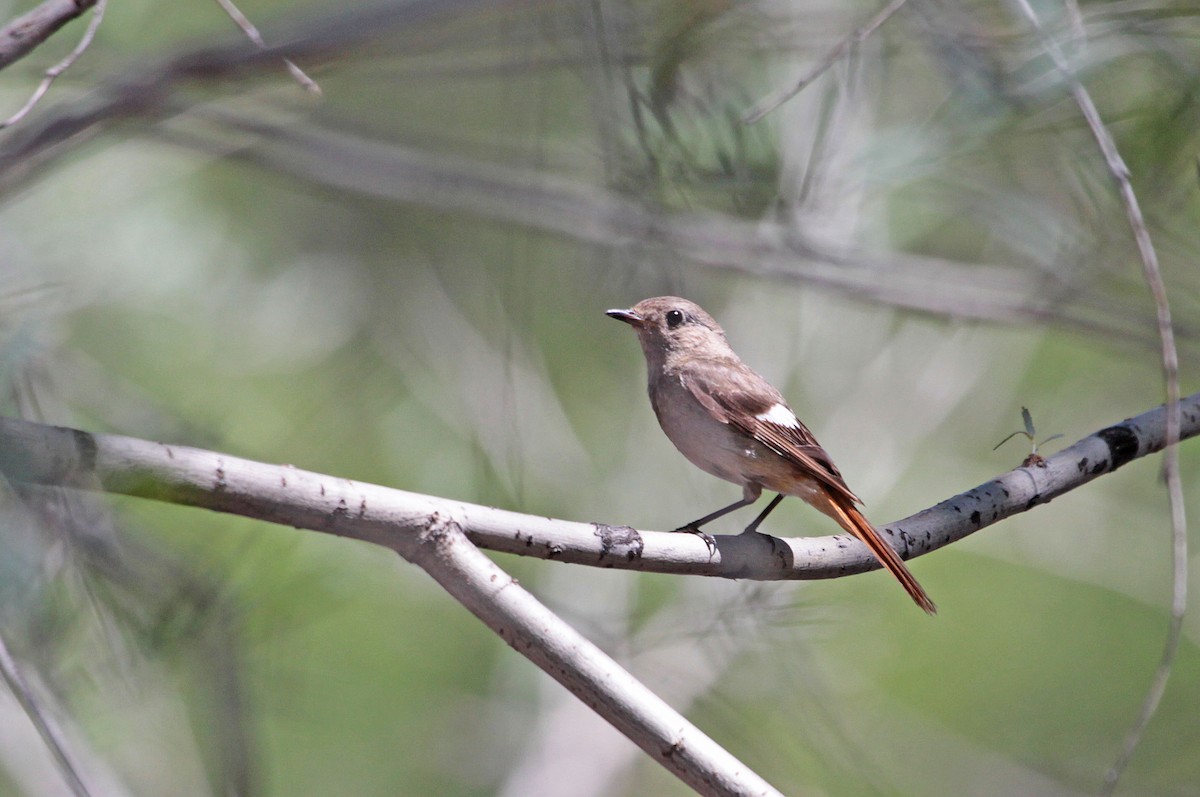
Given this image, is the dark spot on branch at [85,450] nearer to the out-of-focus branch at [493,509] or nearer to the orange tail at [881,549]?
the out-of-focus branch at [493,509]

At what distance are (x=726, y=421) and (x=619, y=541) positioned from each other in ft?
4.09

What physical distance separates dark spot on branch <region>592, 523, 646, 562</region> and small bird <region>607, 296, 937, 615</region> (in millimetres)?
849

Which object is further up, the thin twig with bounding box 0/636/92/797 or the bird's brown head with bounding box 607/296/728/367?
the bird's brown head with bounding box 607/296/728/367

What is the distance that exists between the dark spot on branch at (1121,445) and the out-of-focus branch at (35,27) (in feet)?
7.84

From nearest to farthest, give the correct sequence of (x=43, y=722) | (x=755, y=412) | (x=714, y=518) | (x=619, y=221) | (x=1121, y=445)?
(x=43, y=722) → (x=1121, y=445) → (x=619, y=221) → (x=714, y=518) → (x=755, y=412)

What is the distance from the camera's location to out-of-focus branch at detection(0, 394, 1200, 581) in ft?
4.46

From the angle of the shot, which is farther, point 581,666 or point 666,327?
point 666,327

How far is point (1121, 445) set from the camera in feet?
8.26

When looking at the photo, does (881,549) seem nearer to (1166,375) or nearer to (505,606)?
(1166,375)

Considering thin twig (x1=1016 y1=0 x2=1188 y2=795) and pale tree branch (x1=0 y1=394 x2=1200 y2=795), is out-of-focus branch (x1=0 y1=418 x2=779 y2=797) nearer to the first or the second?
pale tree branch (x1=0 y1=394 x2=1200 y2=795)

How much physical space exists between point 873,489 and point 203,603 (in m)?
4.82

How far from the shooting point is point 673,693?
164 inches

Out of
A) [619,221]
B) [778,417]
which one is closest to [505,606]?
[619,221]

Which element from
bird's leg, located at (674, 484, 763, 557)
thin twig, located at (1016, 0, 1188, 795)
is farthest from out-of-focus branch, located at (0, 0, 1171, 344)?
thin twig, located at (1016, 0, 1188, 795)
